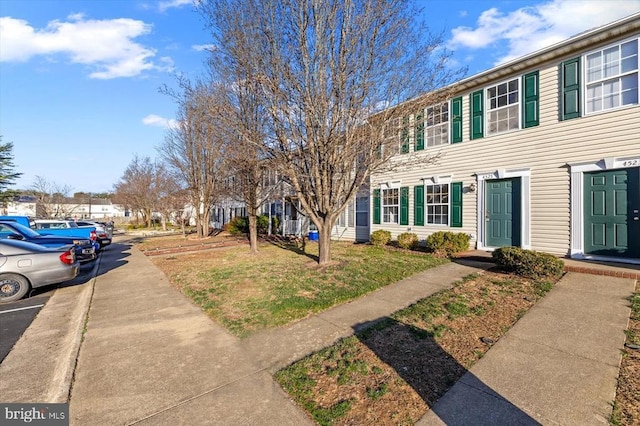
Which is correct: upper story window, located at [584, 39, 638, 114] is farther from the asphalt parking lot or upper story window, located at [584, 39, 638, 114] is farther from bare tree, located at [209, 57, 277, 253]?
the asphalt parking lot

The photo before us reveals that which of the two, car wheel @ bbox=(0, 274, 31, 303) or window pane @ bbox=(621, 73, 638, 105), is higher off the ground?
window pane @ bbox=(621, 73, 638, 105)

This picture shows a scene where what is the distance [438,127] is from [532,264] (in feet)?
20.3

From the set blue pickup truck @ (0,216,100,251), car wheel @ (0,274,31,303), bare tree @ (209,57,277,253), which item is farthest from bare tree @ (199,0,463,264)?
blue pickup truck @ (0,216,100,251)

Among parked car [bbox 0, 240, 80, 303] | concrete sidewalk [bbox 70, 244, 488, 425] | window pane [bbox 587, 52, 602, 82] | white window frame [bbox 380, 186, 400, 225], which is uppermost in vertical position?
window pane [bbox 587, 52, 602, 82]

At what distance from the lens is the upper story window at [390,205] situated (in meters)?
12.0

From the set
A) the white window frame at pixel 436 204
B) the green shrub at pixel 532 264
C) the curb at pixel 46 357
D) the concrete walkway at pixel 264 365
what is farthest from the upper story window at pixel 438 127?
the curb at pixel 46 357

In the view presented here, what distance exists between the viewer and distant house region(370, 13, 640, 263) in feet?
22.4

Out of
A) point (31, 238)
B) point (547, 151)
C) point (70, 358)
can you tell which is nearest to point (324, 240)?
point (70, 358)

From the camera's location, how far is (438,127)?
1054cm

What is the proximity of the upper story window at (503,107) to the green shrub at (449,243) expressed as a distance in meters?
3.46

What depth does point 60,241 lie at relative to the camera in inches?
364

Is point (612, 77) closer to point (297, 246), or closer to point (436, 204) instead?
point (436, 204)

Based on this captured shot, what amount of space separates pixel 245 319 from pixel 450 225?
26.4 ft

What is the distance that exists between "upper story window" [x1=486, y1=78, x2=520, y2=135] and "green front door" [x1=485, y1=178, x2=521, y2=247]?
1.69 m
